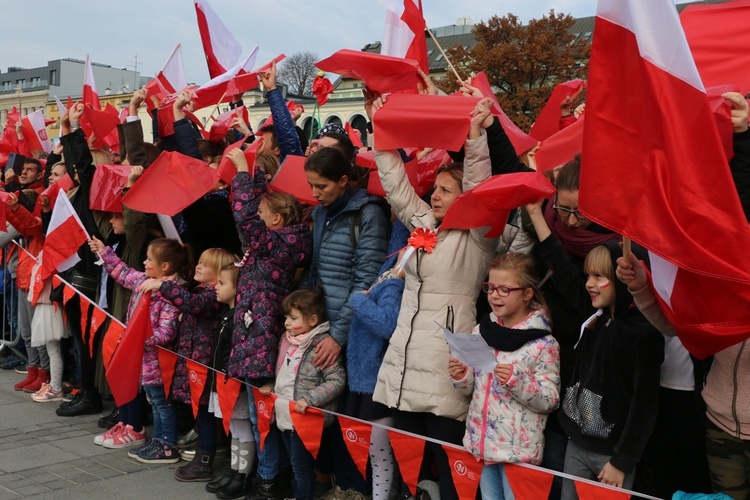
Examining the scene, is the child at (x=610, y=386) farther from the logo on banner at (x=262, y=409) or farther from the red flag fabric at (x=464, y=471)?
the logo on banner at (x=262, y=409)

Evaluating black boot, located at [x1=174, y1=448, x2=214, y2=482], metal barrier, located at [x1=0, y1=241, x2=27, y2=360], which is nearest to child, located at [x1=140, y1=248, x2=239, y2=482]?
black boot, located at [x1=174, y1=448, x2=214, y2=482]

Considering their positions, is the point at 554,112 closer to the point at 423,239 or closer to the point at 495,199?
the point at 423,239

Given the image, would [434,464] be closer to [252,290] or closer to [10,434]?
[252,290]

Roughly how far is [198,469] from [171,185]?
1.97 metres

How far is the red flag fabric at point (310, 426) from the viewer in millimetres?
5059

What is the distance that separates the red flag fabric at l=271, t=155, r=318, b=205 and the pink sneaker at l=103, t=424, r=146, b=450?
2.34 metres

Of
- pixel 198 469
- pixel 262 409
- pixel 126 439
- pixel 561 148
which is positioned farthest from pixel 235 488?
pixel 561 148

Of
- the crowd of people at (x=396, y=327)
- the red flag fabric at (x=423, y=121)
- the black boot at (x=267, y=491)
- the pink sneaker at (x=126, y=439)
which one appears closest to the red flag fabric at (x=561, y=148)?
the crowd of people at (x=396, y=327)

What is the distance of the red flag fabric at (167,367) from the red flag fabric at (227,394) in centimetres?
65

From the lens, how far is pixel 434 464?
15.7ft

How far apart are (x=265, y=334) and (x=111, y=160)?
3540 mm

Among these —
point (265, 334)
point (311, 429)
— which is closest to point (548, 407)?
point (311, 429)

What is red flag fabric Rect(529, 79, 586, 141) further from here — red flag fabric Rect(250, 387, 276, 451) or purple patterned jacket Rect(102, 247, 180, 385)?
purple patterned jacket Rect(102, 247, 180, 385)

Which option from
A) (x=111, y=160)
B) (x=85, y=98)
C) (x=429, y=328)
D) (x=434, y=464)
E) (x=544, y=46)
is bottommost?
(x=434, y=464)
